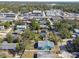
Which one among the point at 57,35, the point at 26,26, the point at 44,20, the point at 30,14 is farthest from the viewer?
the point at 30,14

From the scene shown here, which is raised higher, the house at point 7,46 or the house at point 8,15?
the house at point 8,15

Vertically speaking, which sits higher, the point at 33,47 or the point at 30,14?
the point at 30,14

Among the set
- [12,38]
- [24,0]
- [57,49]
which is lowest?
[57,49]

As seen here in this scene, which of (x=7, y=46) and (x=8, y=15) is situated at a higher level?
(x=8, y=15)

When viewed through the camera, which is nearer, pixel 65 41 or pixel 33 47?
pixel 33 47

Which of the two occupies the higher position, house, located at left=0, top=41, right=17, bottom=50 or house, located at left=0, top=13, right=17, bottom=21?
house, located at left=0, top=13, right=17, bottom=21

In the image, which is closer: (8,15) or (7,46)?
(7,46)

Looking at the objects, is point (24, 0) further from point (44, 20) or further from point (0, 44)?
point (44, 20)

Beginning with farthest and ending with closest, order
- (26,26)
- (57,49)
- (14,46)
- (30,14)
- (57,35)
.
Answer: (30,14), (26,26), (57,35), (57,49), (14,46)

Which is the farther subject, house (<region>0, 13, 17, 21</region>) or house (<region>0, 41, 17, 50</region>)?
house (<region>0, 13, 17, 21</region>)

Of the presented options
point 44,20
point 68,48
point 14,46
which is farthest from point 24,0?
point 44,20

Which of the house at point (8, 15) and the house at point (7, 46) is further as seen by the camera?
the house at point (8, 15)
